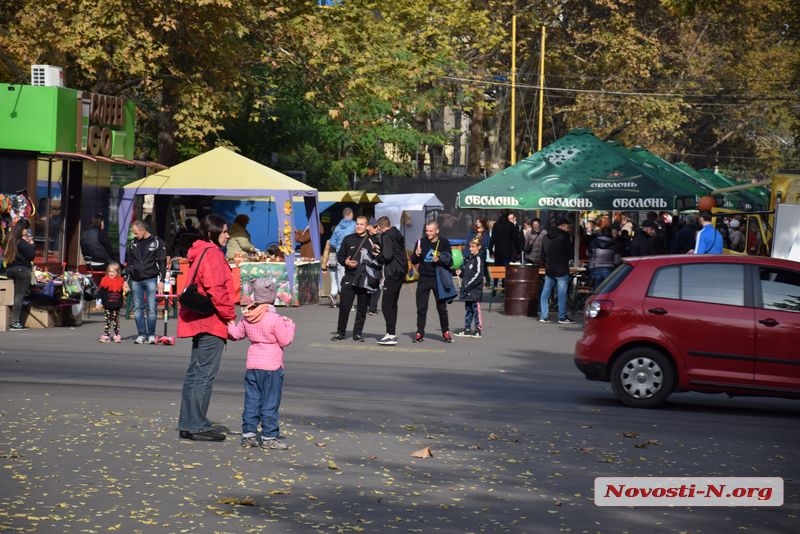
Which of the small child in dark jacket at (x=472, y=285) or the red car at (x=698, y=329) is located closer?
the red car at (x=698, y=329)

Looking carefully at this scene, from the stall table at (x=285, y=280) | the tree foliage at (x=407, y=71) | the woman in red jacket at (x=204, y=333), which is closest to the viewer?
the woman in red jacket at (x=204, y=333)

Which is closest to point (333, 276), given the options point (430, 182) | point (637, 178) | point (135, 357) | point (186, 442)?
point (637, 178)

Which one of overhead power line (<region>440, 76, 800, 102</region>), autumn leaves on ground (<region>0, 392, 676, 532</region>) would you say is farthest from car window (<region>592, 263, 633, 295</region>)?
overhead power line (<region>440, 76, 800, 102</region>)

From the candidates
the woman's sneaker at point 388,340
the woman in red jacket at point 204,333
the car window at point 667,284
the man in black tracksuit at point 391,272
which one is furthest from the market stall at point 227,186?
the woman in red jacket at point 204,333

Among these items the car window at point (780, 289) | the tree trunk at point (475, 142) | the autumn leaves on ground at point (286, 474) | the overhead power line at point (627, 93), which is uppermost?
the overhead power line at point (627, 93)

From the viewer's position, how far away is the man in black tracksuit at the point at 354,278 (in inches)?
824

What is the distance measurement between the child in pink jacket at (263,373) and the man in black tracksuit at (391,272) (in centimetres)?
940

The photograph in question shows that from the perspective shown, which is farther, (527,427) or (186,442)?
(527,427)

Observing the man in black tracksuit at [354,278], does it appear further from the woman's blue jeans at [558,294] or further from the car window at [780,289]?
the car window at [780,289]

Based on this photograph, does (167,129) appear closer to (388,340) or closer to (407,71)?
(407,71)

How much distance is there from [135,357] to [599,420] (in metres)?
6.92

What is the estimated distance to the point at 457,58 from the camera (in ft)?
177

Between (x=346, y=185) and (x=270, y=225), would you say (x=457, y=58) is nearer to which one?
(x=346, y=185)

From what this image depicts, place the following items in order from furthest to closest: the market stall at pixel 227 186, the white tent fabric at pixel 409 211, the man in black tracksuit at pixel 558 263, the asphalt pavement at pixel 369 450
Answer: the white tent fabric at pixel 409 211, the market stall at pixel 227 186, the man in black tracksuit at pixel 558 263, the asphalt pavement at pixel 369 450
